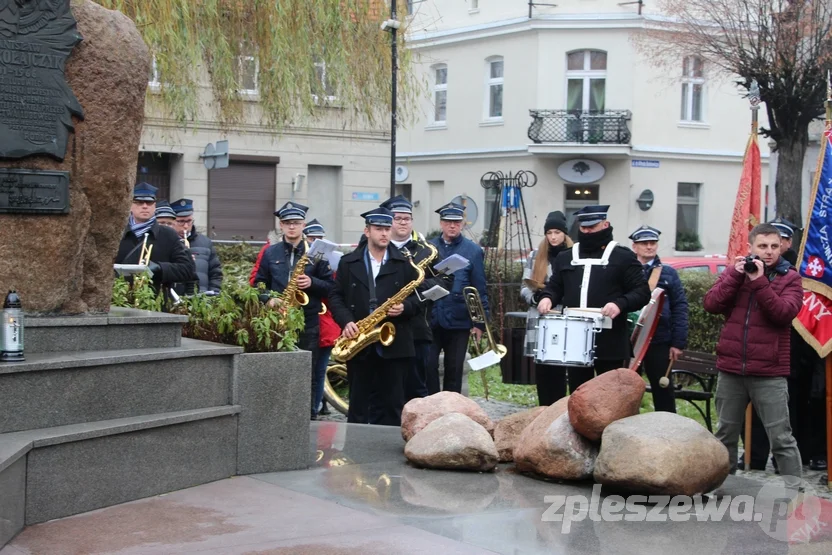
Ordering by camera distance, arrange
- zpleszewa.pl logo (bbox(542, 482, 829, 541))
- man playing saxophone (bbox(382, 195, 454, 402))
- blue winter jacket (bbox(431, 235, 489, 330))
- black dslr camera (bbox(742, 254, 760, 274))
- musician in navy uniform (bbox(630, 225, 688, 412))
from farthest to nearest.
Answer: blue winter jacket (bbox(431, 235, 489, 330)) → musician in navy uniform (bbox(630, 225, 688, 412)) → man playing saxophone (bbox(382, 195, 454, 402)) → black dslr camera (bbox(742, 254, 760, 274)) → zpleszewa.pl logo (bbox(542, 482, 829, 541))

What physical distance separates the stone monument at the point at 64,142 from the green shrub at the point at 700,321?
370 inches

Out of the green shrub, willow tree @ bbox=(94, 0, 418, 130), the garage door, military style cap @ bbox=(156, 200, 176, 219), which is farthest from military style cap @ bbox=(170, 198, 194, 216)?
the garage door

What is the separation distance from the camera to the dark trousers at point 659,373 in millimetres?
10320

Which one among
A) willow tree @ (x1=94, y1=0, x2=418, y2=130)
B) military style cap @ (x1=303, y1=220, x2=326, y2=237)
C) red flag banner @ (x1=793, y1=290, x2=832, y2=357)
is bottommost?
red flag banner @ (x1=793, y1=290, x2=832, y2=357)

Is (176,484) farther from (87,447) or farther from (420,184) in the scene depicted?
(420,184)

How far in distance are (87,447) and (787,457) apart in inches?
189

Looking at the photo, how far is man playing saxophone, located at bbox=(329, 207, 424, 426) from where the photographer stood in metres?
9.52

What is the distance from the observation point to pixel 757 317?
8.23 m

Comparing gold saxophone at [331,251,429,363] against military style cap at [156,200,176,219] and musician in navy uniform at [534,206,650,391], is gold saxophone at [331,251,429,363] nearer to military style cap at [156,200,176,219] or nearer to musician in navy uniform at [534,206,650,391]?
musician in navy uniform at [534,206,650,391]

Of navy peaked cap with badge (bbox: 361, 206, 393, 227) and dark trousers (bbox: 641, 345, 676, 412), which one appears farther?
dark trousers (bbox: 641, 345, 676, 412)

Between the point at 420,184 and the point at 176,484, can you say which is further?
the point at 420,184

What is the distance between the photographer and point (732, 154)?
38750 millimetres

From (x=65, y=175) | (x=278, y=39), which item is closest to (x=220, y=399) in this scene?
(x=65, y=175)

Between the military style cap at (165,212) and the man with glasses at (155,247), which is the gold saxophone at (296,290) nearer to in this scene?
the man with glasses at (155,247)
